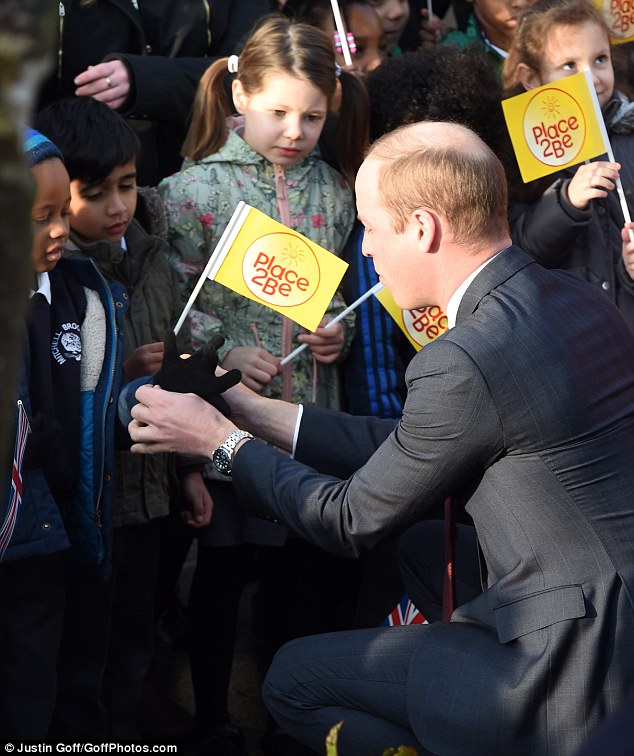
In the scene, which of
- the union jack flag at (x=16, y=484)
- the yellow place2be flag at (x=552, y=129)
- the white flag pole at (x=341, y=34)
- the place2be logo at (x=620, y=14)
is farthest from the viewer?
the place2be logo at (x=620, y=14)

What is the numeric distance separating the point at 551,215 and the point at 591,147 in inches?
10.8

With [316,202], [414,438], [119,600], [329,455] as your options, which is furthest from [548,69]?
[119,600]

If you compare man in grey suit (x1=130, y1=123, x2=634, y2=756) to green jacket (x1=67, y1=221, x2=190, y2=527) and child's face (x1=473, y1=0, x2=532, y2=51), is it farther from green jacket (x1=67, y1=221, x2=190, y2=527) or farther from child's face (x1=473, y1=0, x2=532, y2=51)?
child's face (x1=473, y1=0, x2=532, y2=51)

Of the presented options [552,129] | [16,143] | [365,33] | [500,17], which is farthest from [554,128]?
[16,143]

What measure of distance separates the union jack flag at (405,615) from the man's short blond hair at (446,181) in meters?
1.16

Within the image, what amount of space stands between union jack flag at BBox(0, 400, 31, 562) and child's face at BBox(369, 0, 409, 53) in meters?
2.81

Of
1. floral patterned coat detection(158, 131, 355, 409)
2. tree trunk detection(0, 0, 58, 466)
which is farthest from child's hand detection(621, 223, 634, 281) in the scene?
tree trunk detection(0, 0, 58, 466)

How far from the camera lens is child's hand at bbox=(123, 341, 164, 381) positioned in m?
3.31

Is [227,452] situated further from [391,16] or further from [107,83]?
[391,16]

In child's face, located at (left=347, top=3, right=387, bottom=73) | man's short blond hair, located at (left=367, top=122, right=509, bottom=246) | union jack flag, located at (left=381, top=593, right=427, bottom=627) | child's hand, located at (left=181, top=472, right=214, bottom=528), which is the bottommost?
union jack flag, located at (left=381, top=593, right=427, bottom=627)

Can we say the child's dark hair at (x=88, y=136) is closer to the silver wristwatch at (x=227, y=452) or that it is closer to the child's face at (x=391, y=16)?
the silver wristwatch at (x=227, y=452)

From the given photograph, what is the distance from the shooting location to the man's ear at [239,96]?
3807 mm

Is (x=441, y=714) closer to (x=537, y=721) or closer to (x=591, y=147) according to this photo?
(x=537, y=721)

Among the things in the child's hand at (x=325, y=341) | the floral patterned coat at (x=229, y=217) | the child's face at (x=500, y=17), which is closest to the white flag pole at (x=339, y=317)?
the child's hand at (x=325, y=341)
